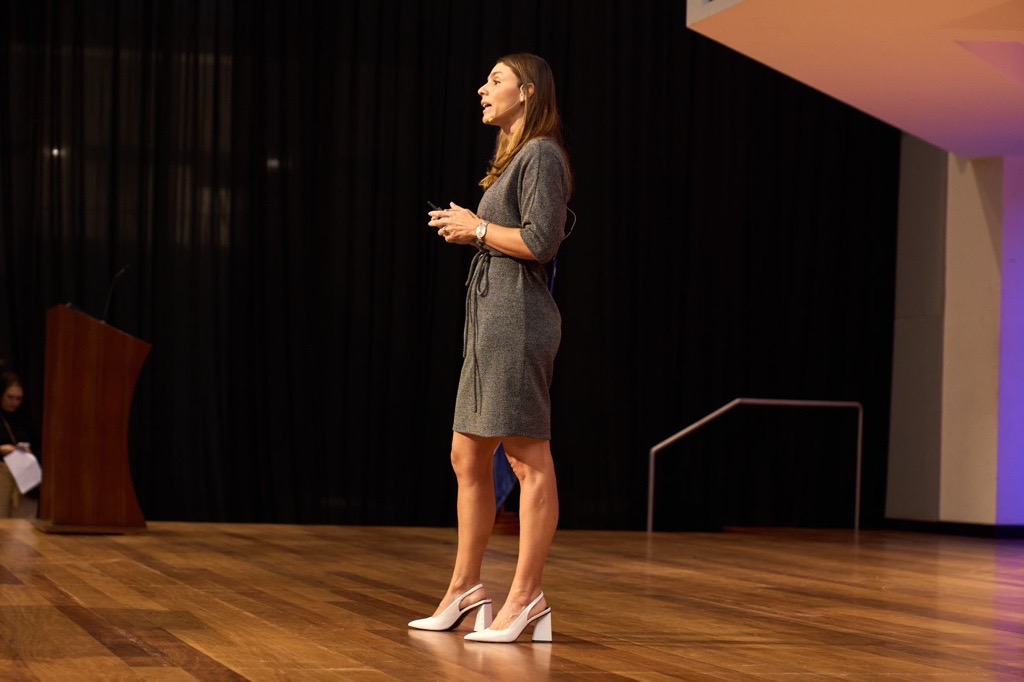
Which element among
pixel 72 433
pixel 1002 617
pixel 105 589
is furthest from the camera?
pixel 72 433

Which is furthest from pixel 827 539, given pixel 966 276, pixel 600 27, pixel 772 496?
pixel 600 27

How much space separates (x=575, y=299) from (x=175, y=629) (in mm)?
4936

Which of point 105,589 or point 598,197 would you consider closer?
point 105,589

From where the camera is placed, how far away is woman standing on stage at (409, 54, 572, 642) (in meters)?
2.55

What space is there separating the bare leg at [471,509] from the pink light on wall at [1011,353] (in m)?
5.32

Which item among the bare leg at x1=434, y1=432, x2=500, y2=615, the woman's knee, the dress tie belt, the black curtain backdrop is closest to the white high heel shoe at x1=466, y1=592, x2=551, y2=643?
the bare leg at x1=434, y1=432, x2=500, y2=615

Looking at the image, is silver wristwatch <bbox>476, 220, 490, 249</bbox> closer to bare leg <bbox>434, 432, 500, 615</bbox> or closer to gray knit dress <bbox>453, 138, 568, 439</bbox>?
gray knit dress <bbox>453, 138, 568, 439</bbox>

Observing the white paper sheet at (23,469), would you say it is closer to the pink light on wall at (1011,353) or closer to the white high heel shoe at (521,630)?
the white high heel shoe at (521,630)

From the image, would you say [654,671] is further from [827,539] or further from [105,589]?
[827,539]

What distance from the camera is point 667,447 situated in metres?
7.68

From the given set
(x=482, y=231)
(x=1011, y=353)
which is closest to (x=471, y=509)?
(x=482, y=231)

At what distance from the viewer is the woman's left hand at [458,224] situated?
8.55ft

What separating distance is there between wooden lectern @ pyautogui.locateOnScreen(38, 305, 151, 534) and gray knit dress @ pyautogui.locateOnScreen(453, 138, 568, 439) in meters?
2.93

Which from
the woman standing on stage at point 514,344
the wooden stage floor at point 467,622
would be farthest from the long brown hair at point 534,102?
the wooden stage floor at point 467,622
